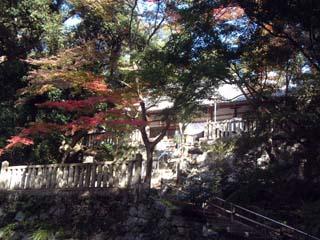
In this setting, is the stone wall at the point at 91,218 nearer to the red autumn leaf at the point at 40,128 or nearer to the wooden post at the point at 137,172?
the wooden post at the point at 137,172

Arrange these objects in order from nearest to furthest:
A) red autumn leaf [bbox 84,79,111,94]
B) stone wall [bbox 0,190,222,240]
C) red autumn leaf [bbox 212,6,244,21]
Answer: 1. stone wall [bbox 0,190,222,240]
2. red autumn leaf [bbox 212,6,244,21]
3. red autumn leaf [bbox 84,79,111,94]

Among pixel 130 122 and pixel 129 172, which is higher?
pixel 130 122

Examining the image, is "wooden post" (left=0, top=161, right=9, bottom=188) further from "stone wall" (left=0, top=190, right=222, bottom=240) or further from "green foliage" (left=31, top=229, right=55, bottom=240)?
"green foliage" (left=31, top=229, right=55, bottom=240)

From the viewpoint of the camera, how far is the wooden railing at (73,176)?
43.7 feet

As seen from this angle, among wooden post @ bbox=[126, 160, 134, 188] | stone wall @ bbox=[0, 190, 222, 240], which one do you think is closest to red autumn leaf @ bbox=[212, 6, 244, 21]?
wooden post @ bbox=[126, 160, 134, 188]

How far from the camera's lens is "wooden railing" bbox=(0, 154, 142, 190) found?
13320mm

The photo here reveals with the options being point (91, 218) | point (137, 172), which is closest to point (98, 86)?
point (137, 172)

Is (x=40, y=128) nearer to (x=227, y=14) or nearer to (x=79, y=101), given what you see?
(x=79, y=101)

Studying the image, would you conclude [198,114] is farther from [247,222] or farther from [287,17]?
[287,17]

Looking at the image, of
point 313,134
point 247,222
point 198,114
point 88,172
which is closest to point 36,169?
point 88,172

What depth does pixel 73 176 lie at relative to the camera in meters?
14.5

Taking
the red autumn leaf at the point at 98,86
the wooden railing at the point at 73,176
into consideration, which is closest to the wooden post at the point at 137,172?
the wooden railing at the point at 73,176

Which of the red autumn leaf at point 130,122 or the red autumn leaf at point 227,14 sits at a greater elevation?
the red autumn leaf at point 227,14

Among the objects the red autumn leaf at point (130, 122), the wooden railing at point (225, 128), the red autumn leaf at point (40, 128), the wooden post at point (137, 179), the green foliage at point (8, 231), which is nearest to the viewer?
the wooden post at point (137, 179)
